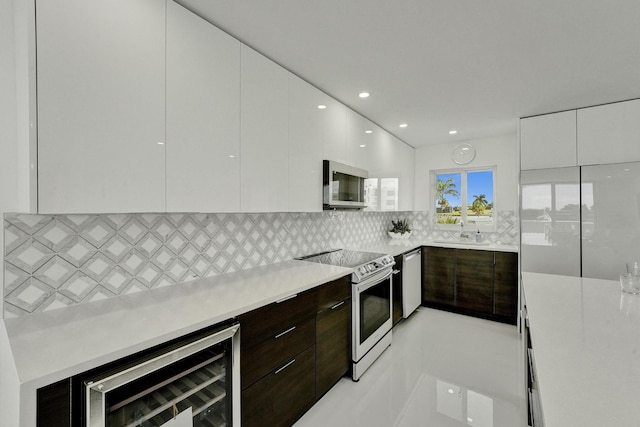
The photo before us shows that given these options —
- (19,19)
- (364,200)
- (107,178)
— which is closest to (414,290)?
(364,200)

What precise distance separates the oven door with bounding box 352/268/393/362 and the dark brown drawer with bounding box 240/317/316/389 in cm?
53

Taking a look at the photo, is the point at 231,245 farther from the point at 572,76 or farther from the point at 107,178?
the point at 572,76

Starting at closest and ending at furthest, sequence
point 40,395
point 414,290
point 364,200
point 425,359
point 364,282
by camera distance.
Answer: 1. point 40,395
2. point 364,282
3. point 425,359
4. point 364,200
5. point 414,290

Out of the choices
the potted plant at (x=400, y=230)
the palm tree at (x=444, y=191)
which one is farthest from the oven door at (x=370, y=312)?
the palm tree at (x=444, y=191)

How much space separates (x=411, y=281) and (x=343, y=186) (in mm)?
1751

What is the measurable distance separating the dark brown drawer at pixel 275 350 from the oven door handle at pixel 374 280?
1.86 ft

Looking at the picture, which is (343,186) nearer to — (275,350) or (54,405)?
(275,350)

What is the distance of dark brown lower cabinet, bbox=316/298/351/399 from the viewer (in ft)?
6.58

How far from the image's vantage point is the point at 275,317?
1.61 meters

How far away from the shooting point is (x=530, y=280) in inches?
82.2

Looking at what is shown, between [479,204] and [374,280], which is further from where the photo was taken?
[479,204]

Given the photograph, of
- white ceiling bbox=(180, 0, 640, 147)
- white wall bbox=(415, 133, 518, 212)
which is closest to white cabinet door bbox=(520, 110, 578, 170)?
white ceiling bbox=(180, 0, 640, 147)

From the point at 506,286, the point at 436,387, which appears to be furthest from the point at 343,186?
the point at 506,286

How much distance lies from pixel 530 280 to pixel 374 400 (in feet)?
4.68
